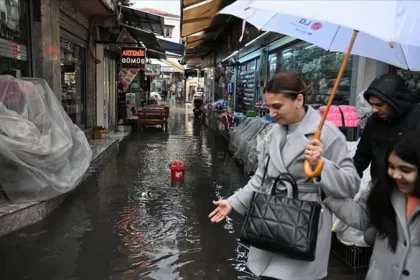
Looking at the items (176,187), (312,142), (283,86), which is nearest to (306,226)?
(312,142)

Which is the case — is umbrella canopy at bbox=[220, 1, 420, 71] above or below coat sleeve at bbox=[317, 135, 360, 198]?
above

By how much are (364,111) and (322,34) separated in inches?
97.0

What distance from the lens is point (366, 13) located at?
1849 mm

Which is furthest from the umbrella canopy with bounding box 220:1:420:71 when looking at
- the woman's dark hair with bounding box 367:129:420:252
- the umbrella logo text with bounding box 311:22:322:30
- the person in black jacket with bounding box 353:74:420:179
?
the woman's dark hair with bounding box 367:129:420:252

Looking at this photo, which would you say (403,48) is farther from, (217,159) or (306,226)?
(217,159)

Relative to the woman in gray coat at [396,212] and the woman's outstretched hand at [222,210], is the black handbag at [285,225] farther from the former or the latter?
the woman's outstretched hand at [222,210]

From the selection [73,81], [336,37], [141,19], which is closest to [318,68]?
[336,37]

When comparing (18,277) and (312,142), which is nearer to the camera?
(312,142)

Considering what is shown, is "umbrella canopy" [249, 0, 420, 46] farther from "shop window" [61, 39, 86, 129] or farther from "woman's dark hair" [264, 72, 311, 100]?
"shop window" [61, 39, 86, 129]

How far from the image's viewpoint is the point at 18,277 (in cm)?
361

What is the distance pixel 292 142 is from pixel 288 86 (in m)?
0.30

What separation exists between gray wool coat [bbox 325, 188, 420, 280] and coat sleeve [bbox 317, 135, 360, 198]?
→ 0.10m

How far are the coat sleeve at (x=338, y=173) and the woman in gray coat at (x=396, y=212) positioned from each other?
99 mm

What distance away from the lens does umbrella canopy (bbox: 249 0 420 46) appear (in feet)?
5.96
